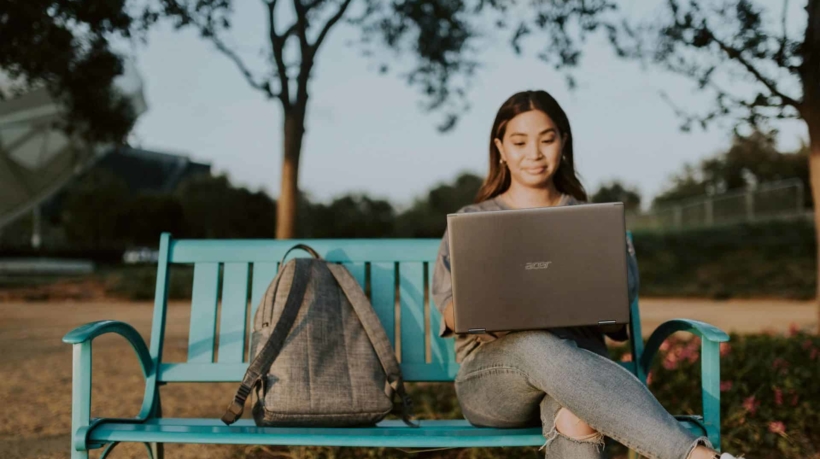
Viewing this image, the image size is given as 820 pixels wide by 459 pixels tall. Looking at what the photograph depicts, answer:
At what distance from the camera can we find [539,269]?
83.7 inches

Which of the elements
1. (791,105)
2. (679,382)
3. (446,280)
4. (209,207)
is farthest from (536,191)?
(209,207)

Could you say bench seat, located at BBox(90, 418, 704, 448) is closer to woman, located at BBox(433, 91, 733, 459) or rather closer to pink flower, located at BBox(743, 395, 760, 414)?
woman, located at BBox(433, 91, 733, 459)

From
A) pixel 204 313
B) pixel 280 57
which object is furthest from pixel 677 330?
pixel 280 57

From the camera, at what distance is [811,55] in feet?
15.8

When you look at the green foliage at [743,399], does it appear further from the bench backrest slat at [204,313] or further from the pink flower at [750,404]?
the bench backrest slat at [204,313]

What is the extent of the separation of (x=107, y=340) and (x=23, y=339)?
35.9 inches

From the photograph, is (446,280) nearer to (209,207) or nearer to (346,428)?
(346,428)

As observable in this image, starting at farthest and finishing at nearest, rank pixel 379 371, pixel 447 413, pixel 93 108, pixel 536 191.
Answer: pixel 93 108
pixel 447 413
pixel 536 191
pixel 379 371

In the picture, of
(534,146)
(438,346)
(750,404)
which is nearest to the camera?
(534,146)

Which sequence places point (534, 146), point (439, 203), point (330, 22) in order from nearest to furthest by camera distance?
point (534, 146) → point (330, 22) → point (439, 203)

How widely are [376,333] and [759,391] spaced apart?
2.22m

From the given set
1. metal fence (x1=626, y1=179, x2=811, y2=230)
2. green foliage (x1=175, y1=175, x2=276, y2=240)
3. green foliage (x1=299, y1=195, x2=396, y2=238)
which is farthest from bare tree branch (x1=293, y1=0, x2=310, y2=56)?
green foliage (x1=175, y1=175, x2=276, y2=240)

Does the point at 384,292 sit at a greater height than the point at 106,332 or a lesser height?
greater

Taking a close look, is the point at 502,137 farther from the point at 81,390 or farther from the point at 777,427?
the point at 777,427
